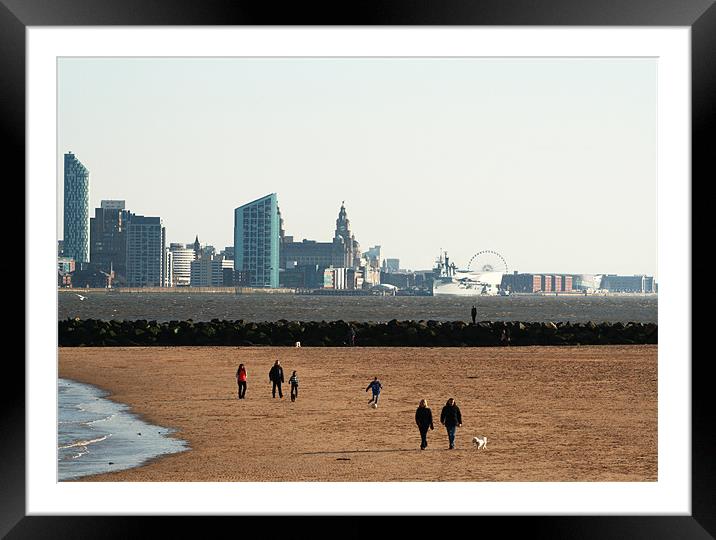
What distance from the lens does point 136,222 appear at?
150m

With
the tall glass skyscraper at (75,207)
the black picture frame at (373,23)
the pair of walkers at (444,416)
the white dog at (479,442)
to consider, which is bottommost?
the white dog at (479,442)

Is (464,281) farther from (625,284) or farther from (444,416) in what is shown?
(444,416)

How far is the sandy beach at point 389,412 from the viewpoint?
50.6 ft

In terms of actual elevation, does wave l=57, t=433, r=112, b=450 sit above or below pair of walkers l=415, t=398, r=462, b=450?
below

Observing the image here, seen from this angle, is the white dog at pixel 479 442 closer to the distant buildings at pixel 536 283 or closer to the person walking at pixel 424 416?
the person walking at pixel 424 416

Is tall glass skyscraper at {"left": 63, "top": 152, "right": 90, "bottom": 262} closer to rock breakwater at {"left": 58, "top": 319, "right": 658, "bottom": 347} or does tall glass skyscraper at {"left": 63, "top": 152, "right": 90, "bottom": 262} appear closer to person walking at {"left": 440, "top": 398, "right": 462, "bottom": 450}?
rock breakwater at {"left": 58, "top": 319, "right": 658, "bottom": 347}

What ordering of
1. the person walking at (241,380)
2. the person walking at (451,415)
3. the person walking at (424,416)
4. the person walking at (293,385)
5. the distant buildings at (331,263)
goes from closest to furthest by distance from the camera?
1. the person walking at (451,415)
2. the person walking at (424,416)
3. the person walking at (293,385)
4. the person walking at (241,380)
5. the distant buildings at (331,263)

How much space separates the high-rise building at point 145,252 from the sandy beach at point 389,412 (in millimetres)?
113464

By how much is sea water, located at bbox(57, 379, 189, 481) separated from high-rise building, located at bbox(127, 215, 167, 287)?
129m

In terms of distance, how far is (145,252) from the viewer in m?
158

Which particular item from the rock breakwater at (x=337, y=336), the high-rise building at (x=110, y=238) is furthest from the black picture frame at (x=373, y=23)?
the high-rise building at (x=110, y=238)

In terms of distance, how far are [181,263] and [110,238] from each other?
16.2 m

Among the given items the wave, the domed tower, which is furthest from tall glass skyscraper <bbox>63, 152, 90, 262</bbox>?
the wave

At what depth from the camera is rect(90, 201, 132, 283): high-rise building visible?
154 metres
